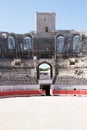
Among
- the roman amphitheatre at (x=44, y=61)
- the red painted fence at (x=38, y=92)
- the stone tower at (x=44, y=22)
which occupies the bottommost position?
the red painted fence at (x=38, y=92)

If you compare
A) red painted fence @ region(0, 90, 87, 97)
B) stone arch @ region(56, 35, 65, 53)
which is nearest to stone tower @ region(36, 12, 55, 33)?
stone arch @ region(56, 35, 65, 53)

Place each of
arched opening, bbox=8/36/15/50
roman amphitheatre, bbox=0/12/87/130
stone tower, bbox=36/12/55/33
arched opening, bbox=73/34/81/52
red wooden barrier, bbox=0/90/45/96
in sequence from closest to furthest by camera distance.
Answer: red wooden barrier, bbox=0/90/45/96
roman amphitheatre, bbox=0/12/87/130
arched opening, bbox=8/36/15/50
arched opening, bbox=73/34/81/52
stone tower, bbox=36/12/55/33

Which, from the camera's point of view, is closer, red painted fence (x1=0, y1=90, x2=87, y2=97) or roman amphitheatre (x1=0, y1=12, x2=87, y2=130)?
red painted fence (x1=0, y1=90, x2=87, y2=97)

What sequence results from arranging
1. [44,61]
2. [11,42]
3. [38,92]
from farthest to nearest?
[11,42] < [44,61] < [38,92]

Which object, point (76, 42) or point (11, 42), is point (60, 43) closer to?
point (76, 42)

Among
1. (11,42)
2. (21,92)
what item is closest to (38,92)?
(21,92)

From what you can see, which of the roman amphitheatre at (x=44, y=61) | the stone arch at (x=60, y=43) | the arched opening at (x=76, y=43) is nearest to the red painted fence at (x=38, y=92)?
the roman amphitheatre at (x=44, y=61)

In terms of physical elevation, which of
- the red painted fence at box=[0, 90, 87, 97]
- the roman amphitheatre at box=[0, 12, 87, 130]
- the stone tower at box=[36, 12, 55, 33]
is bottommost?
the red painted fence at box=[0, 90, 87, 97]

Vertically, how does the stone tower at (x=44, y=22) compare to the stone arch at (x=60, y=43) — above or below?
above

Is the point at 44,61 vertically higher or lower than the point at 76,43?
lower

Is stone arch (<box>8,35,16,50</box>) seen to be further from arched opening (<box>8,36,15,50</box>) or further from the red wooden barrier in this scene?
the red wooden barrier

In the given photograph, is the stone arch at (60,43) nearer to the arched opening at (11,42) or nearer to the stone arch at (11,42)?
the stone arch at (11,42)
